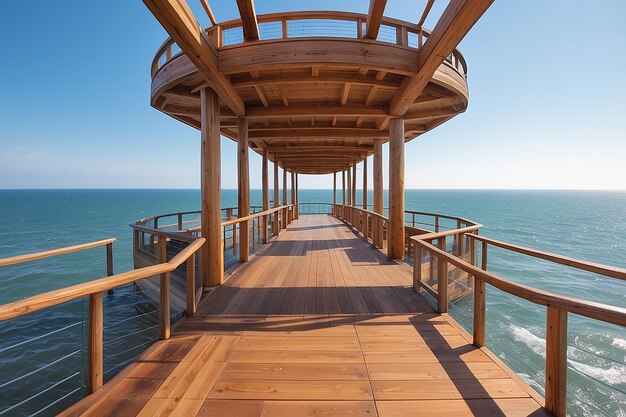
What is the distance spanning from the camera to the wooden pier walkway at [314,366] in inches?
69.5

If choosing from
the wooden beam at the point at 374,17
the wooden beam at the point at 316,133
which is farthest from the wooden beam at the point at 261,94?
the wooden beam at the point at 374,17

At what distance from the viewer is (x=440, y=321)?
2.95m

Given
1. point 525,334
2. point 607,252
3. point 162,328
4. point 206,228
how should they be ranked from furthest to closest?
point 607,252 < point 525,334 < point 206,228 < point 162,328

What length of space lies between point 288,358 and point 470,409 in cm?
135

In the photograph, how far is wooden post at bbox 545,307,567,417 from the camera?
1618 mm

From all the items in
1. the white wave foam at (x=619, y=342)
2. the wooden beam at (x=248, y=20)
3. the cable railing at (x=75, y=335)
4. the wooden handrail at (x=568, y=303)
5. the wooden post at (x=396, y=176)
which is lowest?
the white wave foam at (x=619, y=342)

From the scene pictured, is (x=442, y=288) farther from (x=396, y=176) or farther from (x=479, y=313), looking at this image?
(x=396, y=176)

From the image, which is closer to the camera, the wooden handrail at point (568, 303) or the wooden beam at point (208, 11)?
the wooden handrail at point (568, 303)

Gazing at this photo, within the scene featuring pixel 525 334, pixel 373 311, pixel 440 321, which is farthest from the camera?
pixel 525 334

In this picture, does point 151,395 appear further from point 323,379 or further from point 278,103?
point 278,103

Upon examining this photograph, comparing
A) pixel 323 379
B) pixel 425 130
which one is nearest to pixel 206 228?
pixel 323 379

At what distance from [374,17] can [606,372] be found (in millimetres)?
7411

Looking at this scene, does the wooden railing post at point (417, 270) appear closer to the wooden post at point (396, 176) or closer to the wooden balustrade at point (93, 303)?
the wooden post at point (396, 176)

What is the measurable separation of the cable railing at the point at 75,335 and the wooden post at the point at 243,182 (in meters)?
1.63
